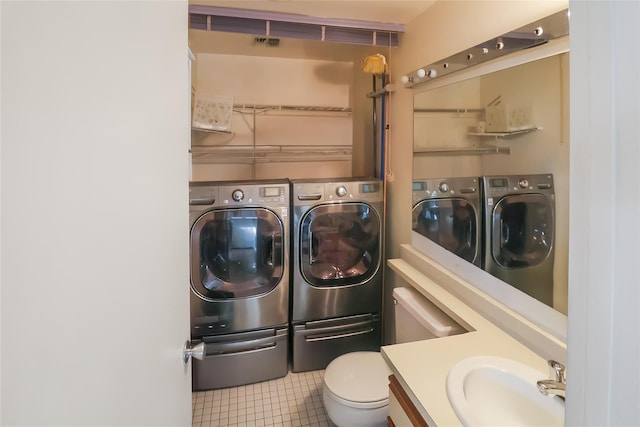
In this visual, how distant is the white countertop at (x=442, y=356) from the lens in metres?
1.02

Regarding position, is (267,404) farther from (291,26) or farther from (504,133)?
(291,26)

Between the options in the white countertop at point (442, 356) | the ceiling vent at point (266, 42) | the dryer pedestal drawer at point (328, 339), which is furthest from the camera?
the ceiling vent at point (266, 42)

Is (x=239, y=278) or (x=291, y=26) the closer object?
(x=291, y=26)

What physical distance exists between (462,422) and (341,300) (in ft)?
5.43

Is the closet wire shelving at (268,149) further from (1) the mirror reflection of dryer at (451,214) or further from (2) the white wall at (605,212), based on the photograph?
(2) the white wall at (605,212)

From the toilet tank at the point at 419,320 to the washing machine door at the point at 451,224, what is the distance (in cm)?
32

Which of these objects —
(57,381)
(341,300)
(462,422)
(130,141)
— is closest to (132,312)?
(57,381)

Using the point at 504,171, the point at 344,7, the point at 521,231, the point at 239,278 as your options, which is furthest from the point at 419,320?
the point at 344,7

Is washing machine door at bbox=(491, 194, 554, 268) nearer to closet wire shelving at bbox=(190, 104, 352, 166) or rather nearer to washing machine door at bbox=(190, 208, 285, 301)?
washing machine door at bbox=(190, 208, 285, 301)

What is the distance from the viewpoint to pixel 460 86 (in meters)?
1.74

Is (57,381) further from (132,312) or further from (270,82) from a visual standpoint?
(270,82)

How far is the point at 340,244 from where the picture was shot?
2562mm

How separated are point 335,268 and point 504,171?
4.75 feet

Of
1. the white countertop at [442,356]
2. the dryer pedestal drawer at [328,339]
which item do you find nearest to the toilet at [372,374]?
the white countertop at [442,356]
